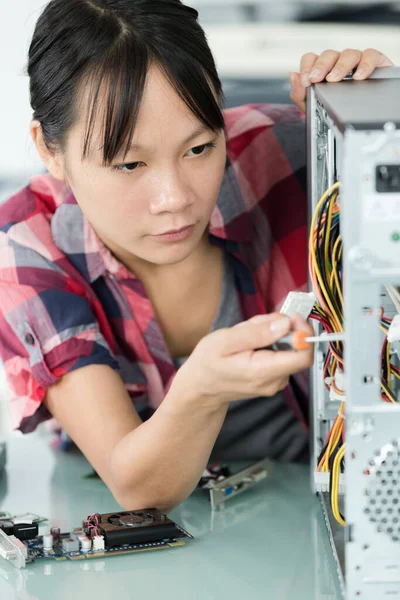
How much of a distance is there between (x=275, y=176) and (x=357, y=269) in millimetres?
695

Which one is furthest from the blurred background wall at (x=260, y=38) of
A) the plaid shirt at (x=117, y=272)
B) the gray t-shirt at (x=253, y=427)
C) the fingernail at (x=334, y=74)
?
the fingernail at (x=334, y=74)

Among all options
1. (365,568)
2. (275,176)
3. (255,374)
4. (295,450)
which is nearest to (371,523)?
(365,568)

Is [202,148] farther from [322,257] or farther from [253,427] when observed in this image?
[253,427]

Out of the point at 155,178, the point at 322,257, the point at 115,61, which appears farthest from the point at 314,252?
the point at 115,61

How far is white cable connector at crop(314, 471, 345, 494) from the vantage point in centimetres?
101

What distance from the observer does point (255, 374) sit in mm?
820

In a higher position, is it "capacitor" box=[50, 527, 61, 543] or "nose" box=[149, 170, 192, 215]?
"nose" box=[149, 170, 192, 215]

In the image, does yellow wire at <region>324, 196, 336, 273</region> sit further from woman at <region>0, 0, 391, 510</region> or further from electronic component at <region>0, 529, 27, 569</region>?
electronic component at <region>0, 529, 27, 569</region>

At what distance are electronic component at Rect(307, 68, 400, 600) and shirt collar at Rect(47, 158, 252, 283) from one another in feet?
1.06

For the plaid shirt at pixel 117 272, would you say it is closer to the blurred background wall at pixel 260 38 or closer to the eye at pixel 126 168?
the eye at pixel 126 168

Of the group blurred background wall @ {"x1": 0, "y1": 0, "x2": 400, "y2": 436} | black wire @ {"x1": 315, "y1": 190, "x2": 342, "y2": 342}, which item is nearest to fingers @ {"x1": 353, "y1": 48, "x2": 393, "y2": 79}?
black wire @ {"x1": 315, "y1": 190, "x2": 342, "y2": 342}

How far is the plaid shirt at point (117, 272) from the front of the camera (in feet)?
3.93

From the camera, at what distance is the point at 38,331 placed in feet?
3.91

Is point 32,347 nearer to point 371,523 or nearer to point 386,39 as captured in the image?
point 371,523
